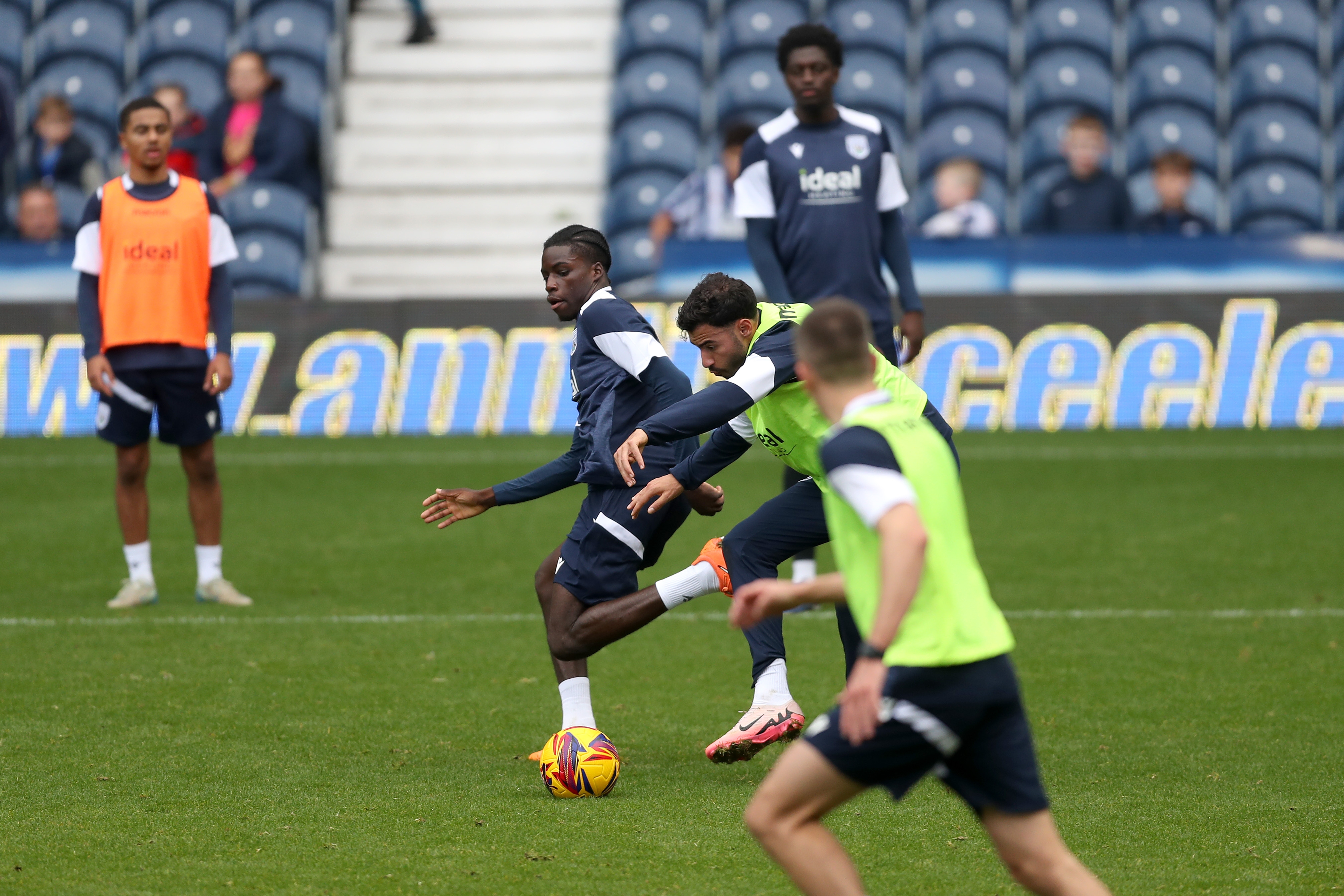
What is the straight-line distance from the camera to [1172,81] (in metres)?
17.8

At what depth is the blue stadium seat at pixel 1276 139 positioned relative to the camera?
17.0 metres

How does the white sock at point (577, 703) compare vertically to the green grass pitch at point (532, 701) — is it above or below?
above

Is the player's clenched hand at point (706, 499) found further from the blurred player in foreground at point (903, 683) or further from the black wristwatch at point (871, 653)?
the black wristwatch at point (871, 653)

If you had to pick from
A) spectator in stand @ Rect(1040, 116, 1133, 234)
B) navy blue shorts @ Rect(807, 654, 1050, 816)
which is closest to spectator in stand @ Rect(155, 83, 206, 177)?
spectator in stand @ Rect(1040, 116, 1133, 234)

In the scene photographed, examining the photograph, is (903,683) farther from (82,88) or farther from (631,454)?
(82,88)

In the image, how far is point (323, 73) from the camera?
59.5 feet

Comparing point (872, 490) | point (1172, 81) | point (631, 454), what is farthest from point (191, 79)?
point (872, 490)

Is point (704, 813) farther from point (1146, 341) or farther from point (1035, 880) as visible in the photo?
point (1146, 341)

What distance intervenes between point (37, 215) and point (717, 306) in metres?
11.1

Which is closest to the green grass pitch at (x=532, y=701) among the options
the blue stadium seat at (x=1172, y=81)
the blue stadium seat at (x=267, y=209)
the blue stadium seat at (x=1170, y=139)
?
the blue stadium seat at (x=267, y=209)

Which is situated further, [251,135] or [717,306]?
[251,135]

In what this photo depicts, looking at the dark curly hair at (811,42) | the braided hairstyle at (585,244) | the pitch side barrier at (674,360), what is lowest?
the pitch side barrier at (674,360)

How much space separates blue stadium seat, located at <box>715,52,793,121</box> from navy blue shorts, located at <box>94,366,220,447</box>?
9.84 meters

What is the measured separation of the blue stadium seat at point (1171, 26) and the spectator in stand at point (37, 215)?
10.7 m
